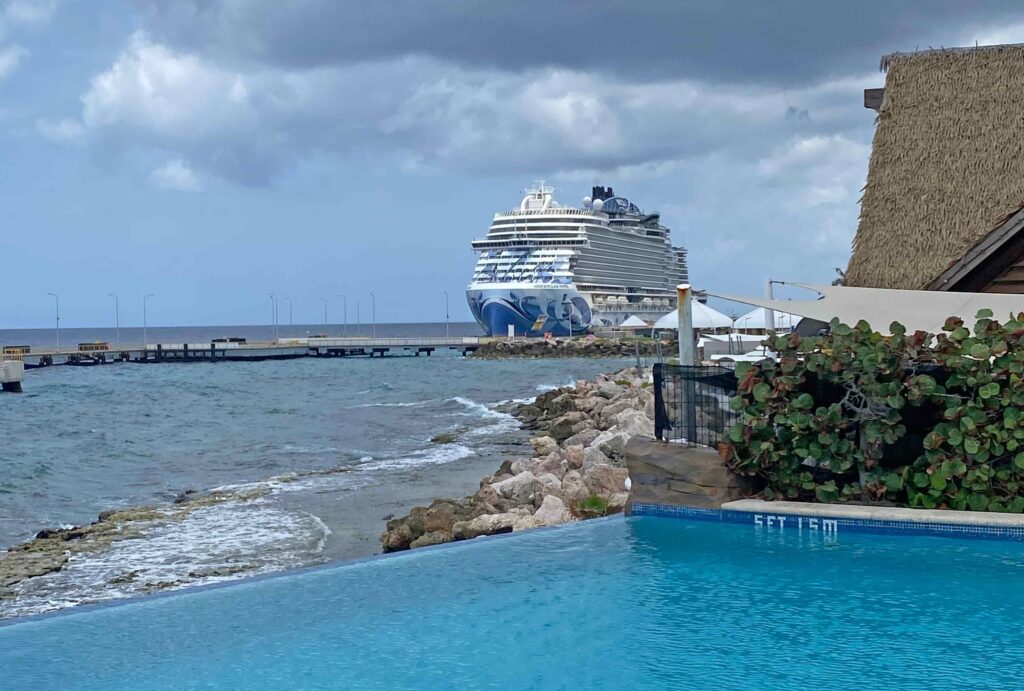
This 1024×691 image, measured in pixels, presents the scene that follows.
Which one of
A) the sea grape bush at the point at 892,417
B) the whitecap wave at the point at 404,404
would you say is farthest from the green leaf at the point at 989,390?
the whitecap wave at the point at 404,404

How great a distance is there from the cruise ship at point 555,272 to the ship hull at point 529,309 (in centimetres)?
7

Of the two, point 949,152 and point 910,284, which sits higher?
point 949,152

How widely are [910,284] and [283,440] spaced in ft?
56.9

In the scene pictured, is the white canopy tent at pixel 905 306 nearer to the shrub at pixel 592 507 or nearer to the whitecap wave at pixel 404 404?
the shrub at pixel 592 507

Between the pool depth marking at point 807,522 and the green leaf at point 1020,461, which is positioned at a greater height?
the green leaf at point 1020,461

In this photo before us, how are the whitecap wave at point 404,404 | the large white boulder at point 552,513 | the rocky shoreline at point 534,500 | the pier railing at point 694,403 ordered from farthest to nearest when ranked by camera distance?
the whitecap wave at point 404,404 → the rocky shoreline at point 534,500 → the large white boulder at point 552,513 → the pier railing at point 694,403

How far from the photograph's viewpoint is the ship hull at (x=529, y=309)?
251 feet

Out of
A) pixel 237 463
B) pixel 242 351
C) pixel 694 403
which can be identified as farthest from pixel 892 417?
pixel 242 351

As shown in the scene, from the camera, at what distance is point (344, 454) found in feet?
70.8

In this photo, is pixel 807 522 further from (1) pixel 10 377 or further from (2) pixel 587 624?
(1) pixel 10 377

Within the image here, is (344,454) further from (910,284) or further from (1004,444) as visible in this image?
(1004,444)

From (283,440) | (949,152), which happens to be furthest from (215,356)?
(949,152)

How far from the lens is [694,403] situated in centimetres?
829

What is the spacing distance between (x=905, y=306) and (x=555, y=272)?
69653 millimetres
